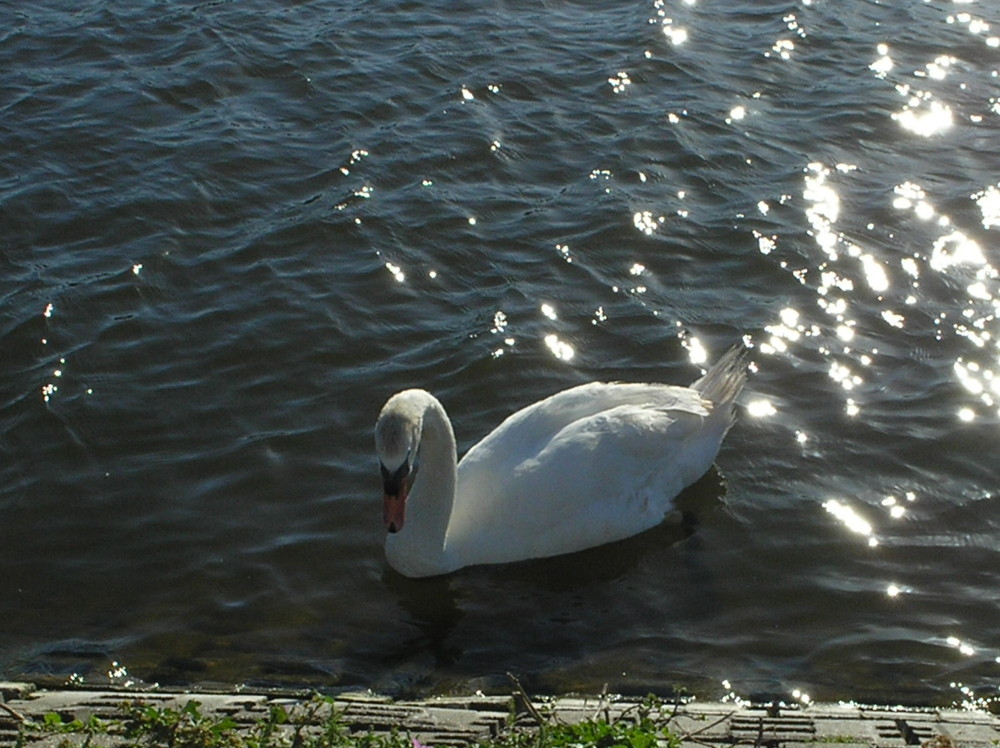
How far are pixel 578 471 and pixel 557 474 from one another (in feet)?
0.44

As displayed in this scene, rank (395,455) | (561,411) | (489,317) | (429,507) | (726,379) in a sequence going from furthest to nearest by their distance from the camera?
(489,317) → (726,379) → (561,411) → (429,507) → (395,455)

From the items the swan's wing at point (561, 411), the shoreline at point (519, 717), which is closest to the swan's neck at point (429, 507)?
the swan's wing at point (561, 411)

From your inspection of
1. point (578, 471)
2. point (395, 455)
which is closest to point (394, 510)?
point (395, 455)

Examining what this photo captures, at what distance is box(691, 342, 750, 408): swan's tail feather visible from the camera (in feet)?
28.1

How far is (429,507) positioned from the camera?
7.67 m

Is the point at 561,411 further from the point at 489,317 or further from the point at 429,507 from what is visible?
the point at 489,317

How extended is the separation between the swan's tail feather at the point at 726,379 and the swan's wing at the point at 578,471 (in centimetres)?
15

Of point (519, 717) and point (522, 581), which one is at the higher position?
point (519, 717)

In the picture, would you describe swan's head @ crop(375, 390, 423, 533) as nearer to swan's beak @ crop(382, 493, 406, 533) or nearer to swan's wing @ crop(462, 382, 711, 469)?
swan's beak @ crop(382, 493, 406, 533)

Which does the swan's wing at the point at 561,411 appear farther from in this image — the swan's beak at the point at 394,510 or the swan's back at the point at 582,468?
the swan's beak at the point at 394,510

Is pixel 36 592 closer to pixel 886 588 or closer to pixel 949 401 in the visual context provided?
pixel 886 588

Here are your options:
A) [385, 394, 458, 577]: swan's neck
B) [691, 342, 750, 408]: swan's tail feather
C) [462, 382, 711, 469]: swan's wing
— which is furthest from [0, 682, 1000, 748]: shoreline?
[691, 342, 750, 408]: swan's tail feather

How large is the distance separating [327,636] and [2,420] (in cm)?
299

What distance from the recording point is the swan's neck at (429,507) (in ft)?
24.8
